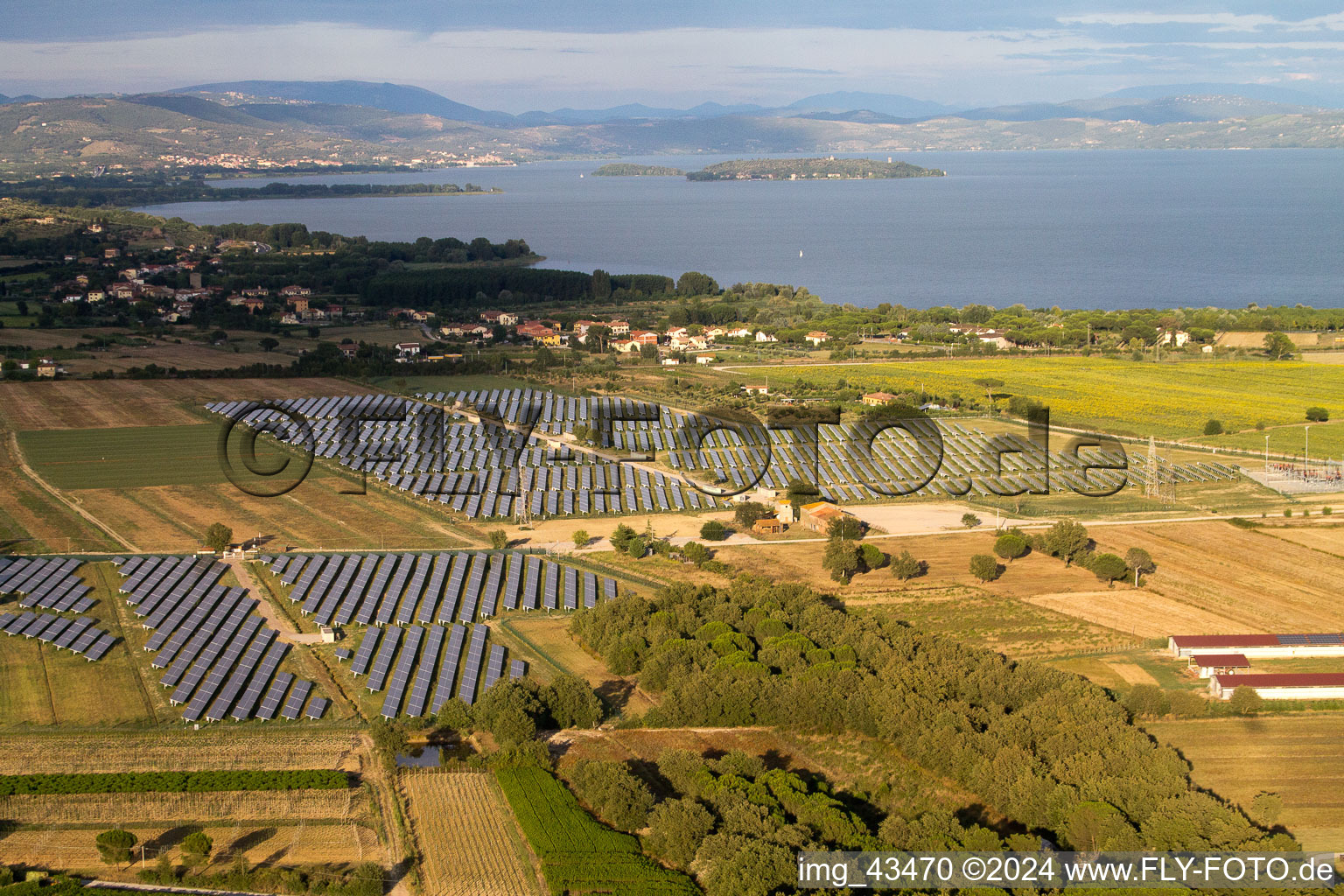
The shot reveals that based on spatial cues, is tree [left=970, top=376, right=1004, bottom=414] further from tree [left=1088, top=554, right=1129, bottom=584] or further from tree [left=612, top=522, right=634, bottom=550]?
tree [left=612, top=522, right=634, bottom=550]

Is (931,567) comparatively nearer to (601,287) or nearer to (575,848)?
(575,848)

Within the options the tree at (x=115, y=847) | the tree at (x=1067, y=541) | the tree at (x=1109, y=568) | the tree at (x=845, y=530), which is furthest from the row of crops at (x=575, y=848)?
the tree at (x=1067, y=541)

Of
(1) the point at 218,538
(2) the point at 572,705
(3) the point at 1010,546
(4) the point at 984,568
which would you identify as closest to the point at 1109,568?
(3) the point at 1010,546

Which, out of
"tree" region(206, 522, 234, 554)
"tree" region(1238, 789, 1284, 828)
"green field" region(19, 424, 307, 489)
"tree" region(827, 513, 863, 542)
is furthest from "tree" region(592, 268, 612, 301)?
"tree" region(1238, 789, 1284, 828)

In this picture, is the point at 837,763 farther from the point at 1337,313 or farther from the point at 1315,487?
the point at 1337,313

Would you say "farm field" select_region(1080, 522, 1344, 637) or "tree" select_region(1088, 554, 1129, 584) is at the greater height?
"tree" select_region(1088, 554, 1129, 584)

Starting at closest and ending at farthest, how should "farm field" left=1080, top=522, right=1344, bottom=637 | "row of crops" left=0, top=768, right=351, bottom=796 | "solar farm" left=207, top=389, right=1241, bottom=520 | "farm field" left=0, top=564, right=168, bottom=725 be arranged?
"row of crops" left=0, top=768, right=351, bottom=796 < "farm field" left=0, top=564, right=168, bottom=725 < "farm field" left=1080, top=522, right=1344, bottom=637 < "solar farm" left=207, top=389, right=1241, bottom=520

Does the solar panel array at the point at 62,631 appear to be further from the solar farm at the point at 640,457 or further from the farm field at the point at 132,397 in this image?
the farm field at the point at 132,397
